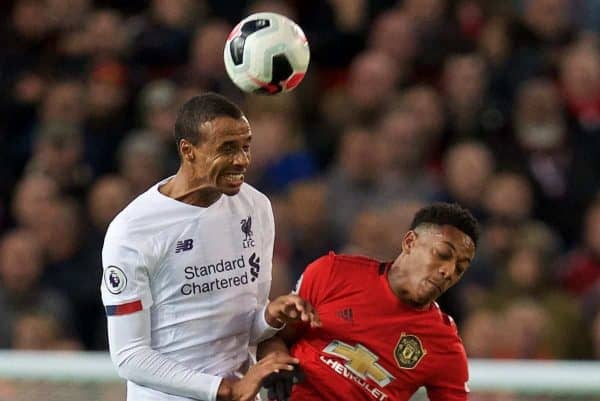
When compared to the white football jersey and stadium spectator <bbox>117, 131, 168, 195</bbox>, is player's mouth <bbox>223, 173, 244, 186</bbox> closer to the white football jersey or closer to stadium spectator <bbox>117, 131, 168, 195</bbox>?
the white football jersey

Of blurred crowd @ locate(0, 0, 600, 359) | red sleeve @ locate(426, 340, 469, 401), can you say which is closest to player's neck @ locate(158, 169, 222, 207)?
red sleeve @ locate(426, 340, 469, 401)

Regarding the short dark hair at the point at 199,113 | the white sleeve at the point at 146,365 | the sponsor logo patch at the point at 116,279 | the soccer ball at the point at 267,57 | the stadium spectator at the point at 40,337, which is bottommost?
the stadium spectator at the point at 40,337

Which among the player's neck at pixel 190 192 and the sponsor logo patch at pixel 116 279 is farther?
the player's neck at pixel 190 192

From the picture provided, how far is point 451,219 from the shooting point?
4062 mm

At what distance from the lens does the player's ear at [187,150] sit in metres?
3.88

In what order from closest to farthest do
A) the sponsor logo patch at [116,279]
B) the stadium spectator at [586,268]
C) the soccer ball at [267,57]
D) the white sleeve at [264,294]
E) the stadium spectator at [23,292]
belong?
1. the sponsor logo patch at [116,279]
2. the white sleeve at [264,294]
3. the soccer ball at [267,57]
4. the stadium spectator at [586,268]
5. the stadium spectator at [23,292]

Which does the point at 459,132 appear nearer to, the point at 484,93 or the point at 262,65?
the point at 484,93

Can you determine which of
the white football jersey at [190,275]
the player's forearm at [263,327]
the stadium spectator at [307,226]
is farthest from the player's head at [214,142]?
the stadium spectator at [307,226]

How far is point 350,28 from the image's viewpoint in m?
8.12

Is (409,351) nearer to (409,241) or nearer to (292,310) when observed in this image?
(409,241)

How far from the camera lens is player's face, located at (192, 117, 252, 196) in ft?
12.6

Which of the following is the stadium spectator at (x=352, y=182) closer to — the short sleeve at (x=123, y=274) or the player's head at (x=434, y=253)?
the player's head at (x=434, y=253)

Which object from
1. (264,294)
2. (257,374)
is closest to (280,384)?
(257,374)

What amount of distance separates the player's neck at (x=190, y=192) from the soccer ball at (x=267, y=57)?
537 mm
